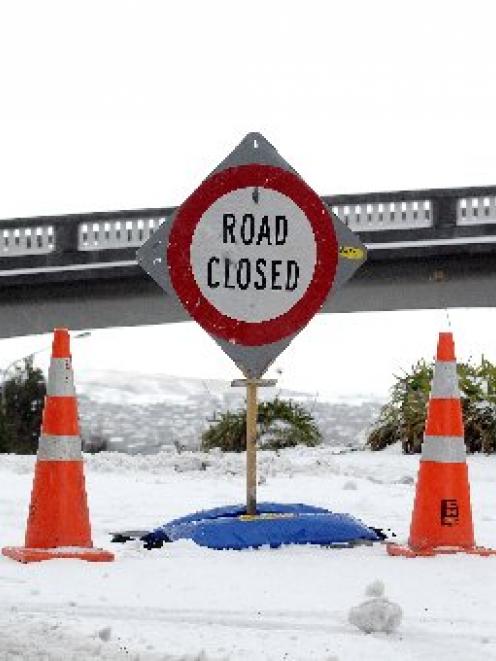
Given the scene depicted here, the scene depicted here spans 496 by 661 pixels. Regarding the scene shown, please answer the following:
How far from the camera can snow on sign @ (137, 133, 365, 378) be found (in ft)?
19.0

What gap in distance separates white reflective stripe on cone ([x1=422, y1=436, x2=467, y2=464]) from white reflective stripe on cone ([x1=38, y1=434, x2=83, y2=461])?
58.8 inches

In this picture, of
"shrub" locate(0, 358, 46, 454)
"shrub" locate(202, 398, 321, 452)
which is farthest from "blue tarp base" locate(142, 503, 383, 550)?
"shrub" locate(0, 358, 46, 454)

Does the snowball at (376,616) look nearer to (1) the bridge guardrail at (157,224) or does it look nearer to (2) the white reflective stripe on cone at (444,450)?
(2) the white reflective stripe on cone at (444,450)

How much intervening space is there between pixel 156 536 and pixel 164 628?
1.93 metres

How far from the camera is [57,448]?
18.2ft

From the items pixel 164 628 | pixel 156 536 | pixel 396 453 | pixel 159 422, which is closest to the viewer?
pixel 164 628

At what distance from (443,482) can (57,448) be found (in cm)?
164

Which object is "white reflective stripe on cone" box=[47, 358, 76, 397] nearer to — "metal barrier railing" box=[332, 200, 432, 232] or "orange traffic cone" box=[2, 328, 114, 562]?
"orange traffic cone" box=[2, 328, 114, 562]

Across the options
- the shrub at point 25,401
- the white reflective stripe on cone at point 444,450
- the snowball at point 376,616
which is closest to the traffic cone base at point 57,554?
the white reflective stripe on cone at point 444,450

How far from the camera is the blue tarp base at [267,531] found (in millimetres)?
5398

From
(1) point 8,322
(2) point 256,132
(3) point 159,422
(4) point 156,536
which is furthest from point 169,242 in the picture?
(1) point 8,322

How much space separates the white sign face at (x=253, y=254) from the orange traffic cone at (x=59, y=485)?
2.31ft

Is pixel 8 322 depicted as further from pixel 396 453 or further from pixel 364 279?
pixel 396 453

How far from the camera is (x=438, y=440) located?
5.62m
